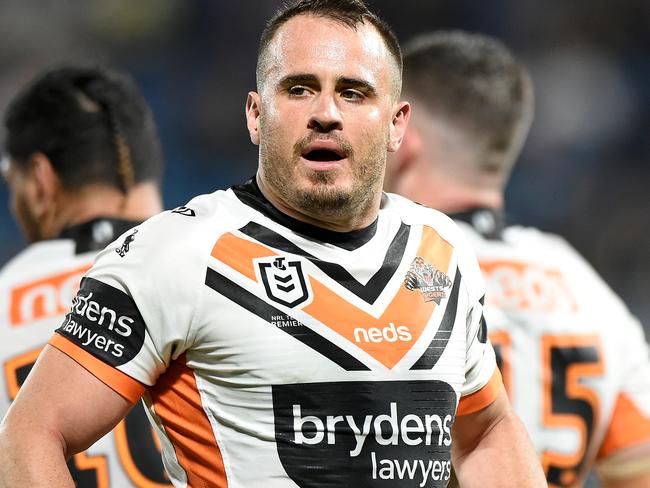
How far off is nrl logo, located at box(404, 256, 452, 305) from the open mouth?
299mm

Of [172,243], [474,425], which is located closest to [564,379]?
[474,425]

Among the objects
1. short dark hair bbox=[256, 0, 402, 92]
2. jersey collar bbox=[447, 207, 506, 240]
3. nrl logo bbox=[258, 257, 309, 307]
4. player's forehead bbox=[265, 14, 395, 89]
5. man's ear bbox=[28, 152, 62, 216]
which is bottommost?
nrl logo bbox=[258, 257, 309, 307]

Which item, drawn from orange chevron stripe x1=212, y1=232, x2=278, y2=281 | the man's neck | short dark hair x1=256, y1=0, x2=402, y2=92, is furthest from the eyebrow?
orange chevron stripe x1=212, y1=232, x2=278, y2=281

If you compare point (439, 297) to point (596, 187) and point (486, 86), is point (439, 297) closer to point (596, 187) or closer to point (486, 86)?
point (486, 86)

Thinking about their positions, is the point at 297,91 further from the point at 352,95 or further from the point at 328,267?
the point at 328,267

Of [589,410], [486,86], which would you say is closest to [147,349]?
[589,410]

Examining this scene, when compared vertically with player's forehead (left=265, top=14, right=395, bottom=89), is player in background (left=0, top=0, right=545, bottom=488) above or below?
below

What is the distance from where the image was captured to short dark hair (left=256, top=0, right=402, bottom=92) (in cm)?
236

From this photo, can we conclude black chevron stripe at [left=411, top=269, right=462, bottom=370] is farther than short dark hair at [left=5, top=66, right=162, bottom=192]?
No

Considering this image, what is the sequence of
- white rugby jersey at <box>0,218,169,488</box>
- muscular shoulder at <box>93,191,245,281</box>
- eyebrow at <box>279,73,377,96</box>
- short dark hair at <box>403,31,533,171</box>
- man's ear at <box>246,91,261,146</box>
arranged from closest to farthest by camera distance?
1. muscular shoulder at <box>93,191,245,281</box>
2. eyebrow at <box>279,73,377,96</box>
3. man's ear at <box>246,91,261,146</box>
4. white rugby jersey at <box>0,218,169,488</box>
5. short dark hair at <box>403,31,533,171</box>

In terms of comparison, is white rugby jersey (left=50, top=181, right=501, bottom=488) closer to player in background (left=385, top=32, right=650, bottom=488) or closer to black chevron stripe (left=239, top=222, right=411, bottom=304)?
black chevron stripe (left=239, top=222, right=411, bottom=304)

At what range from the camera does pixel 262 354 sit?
7.09ft

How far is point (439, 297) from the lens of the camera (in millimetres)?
2395

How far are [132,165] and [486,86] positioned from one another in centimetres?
137
